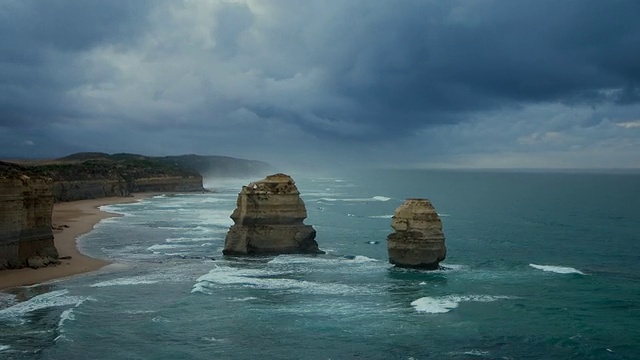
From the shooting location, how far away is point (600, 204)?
100m

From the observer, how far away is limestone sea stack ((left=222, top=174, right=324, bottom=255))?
138 ft

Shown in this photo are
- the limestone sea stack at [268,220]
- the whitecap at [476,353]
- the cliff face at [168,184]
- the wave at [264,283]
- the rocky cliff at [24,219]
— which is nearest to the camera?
the whitecap at [476,353]

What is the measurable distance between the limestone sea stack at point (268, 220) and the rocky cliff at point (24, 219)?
1168 cm

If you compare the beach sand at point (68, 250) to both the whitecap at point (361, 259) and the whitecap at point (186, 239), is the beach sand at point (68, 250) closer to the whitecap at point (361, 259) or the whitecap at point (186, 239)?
the whitecap at point (186, 239)

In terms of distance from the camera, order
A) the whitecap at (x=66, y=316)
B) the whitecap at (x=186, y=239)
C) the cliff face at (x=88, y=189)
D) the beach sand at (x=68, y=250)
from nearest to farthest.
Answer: the whitecap at (x=66, y=316)
the beach sand at (x=68, y=250)
the whitecap at (x=186, y=239)
the cliff face at (x=88, y=189)

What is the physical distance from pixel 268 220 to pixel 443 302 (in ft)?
52.2

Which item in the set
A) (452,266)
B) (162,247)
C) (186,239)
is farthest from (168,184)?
(452,266)

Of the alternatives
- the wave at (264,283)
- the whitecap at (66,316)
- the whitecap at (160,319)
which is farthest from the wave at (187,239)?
the whitecap at (160,319)

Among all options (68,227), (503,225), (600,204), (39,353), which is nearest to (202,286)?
(39,353)

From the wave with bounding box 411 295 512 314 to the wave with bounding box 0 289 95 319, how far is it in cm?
1572

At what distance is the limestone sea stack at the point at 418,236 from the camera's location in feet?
119

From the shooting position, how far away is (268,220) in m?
42.6

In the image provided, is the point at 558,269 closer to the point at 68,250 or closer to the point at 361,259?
the point at 361,259

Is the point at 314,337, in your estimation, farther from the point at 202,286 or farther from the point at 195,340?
the point at 202,286
